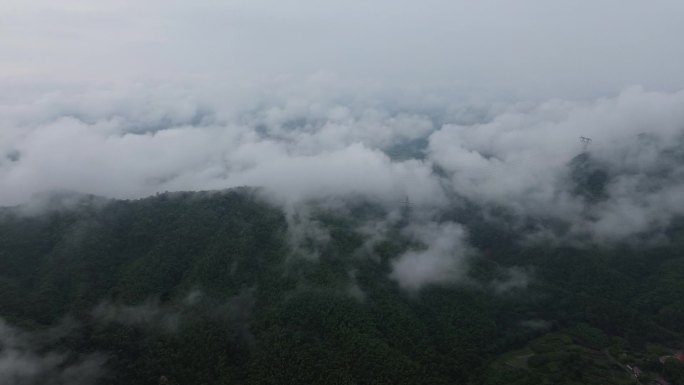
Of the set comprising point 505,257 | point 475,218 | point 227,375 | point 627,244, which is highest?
point 475,218

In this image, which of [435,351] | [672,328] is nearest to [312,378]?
[435,351]

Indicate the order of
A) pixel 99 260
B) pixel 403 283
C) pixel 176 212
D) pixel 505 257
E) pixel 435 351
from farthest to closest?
pixel 505 257 → pixel 176 212 → pixel 403 283 → pixel 99 260 → pixel 435 351

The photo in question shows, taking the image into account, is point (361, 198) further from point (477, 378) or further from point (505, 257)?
point (477, 378)

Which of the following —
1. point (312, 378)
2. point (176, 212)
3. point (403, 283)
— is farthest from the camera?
point (176, 212)

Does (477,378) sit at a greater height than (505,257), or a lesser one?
lesser

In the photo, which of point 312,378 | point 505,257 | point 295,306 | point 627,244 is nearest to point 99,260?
point 295,306

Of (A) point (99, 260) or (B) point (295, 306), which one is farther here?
(A) point (99, 260)
